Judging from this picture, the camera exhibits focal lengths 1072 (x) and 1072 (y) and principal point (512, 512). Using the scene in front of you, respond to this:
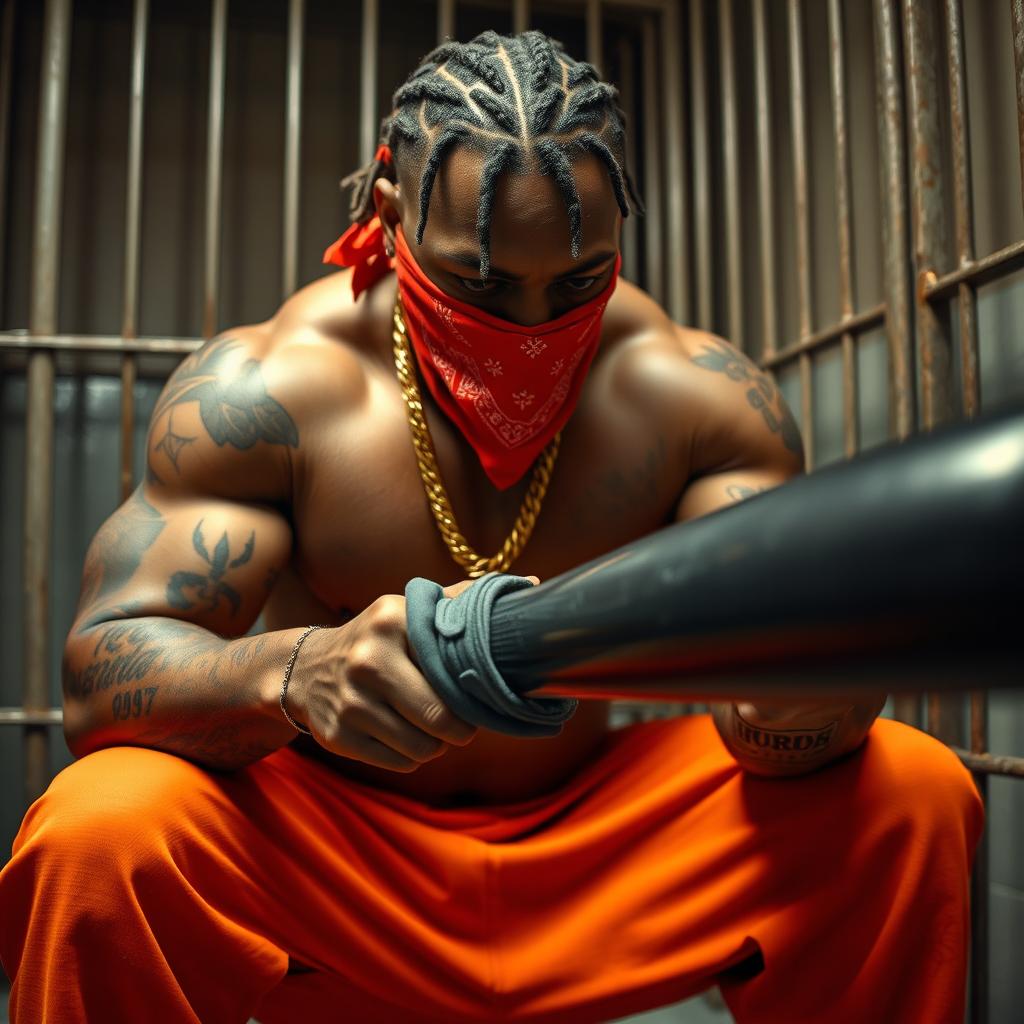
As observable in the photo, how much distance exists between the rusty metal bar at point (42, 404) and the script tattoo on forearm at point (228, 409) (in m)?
0.73

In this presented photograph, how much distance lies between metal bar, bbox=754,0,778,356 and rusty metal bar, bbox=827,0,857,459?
0.19m

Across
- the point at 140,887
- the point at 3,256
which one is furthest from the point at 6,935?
the point at 3,256

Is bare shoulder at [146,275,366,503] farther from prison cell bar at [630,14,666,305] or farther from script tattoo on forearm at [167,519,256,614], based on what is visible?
prison cell bar at [630,14,666,305]

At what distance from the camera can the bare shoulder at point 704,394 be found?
3.89ft

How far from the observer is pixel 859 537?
1.27ft

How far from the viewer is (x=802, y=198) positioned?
5.23ft

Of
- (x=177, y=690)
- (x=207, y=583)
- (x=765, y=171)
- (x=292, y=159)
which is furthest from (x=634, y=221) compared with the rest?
(x=177, y=690)

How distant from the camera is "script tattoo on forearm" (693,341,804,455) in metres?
1.21

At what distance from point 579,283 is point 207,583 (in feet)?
1.49

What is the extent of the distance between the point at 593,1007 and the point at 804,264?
1087 millimetres

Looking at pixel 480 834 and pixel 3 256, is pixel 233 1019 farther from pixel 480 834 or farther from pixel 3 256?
pixel 3 256

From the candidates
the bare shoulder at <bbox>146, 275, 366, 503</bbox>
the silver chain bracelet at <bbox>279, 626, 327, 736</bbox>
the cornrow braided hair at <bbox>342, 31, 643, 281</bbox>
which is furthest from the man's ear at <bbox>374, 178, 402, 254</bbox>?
the silver chain bracelet at <bbox>279, 626, 327, 736</bbox>

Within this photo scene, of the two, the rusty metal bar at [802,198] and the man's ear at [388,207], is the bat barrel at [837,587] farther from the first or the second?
the rusty metal bar at [802,198]

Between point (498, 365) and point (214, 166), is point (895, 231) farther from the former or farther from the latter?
point (214, 166)
